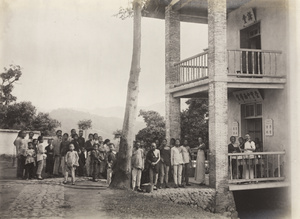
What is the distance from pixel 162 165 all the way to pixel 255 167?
3.12m

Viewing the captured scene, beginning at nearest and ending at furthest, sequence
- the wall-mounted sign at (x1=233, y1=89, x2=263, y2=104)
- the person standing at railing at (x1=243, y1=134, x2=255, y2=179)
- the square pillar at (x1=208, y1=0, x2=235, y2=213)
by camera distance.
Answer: the square pillar at (x1=208, y1=0, x2=235, y2=213) < the person standing at railing at (x1=243, y1=134, x2=255, y2=179) < the wall-mounted sign at (x1=233, y1=89, x2=263, y2=104)

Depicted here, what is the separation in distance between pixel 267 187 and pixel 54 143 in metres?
7.13

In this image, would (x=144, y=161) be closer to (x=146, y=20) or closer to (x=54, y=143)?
(x=54, y=143)

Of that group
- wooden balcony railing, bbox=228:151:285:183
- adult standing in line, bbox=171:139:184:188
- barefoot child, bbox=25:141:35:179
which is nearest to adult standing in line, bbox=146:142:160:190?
adult standing in line, bbox=171:139:184:188

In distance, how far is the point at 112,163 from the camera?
11.9m

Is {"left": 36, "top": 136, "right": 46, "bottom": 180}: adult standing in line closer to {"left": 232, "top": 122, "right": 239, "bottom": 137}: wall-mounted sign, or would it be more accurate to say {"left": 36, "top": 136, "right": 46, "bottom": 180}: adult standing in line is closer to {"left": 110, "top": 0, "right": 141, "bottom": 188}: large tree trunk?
{"left": 110, "top": 0, "right": 141, "bottom": 188}: large tree trunk

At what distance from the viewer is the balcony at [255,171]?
12.0 metres

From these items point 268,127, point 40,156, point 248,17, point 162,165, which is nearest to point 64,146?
point 40,156

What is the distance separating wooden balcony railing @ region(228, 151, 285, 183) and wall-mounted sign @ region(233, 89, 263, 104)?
87.5 inches

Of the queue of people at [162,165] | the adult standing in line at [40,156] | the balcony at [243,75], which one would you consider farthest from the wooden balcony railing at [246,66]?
the adult standing in line at [40,156]

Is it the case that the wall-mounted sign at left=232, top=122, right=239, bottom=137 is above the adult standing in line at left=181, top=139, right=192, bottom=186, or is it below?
above

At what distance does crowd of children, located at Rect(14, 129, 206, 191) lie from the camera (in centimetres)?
1134

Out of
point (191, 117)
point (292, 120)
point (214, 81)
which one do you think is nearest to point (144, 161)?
point (214, 81)

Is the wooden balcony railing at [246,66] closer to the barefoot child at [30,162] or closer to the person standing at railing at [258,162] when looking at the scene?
the person standing at railing at [258,162]
